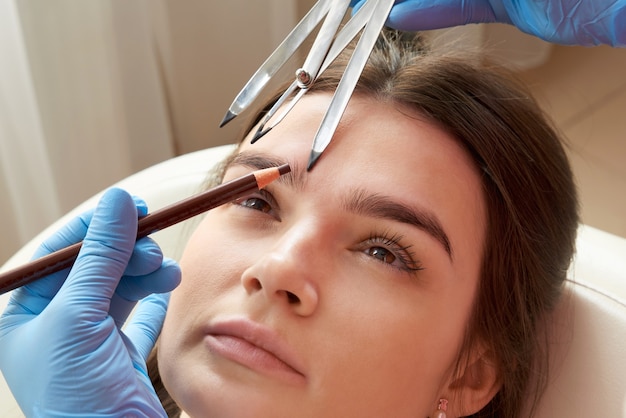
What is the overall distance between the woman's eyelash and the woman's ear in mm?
217

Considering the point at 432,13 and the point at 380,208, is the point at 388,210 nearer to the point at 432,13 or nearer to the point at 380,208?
the point at 380,208

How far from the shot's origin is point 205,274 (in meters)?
0.99

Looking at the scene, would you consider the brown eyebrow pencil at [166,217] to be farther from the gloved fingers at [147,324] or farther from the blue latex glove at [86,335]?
the gloved fingers at [147,324]

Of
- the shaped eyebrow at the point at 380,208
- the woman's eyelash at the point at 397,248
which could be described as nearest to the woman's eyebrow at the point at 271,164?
the shaped eyebrow at the point at 380,208

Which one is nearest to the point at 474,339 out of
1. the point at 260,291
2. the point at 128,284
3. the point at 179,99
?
the point at 260,291

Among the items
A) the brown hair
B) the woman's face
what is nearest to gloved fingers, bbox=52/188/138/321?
the woman's face

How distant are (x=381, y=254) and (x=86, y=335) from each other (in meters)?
0.40

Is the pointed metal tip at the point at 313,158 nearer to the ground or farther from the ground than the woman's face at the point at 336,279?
farther from the ground

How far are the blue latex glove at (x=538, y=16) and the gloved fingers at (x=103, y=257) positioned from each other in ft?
1.75

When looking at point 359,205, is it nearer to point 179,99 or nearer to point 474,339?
point 474,339

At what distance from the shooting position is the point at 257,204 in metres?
1.06

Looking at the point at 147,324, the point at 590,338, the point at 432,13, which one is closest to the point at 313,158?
the point at 432,13

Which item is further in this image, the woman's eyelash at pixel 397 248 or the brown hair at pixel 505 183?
the brown hair at pixel 505 183

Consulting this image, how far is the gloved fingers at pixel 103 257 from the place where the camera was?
83 centimetres
